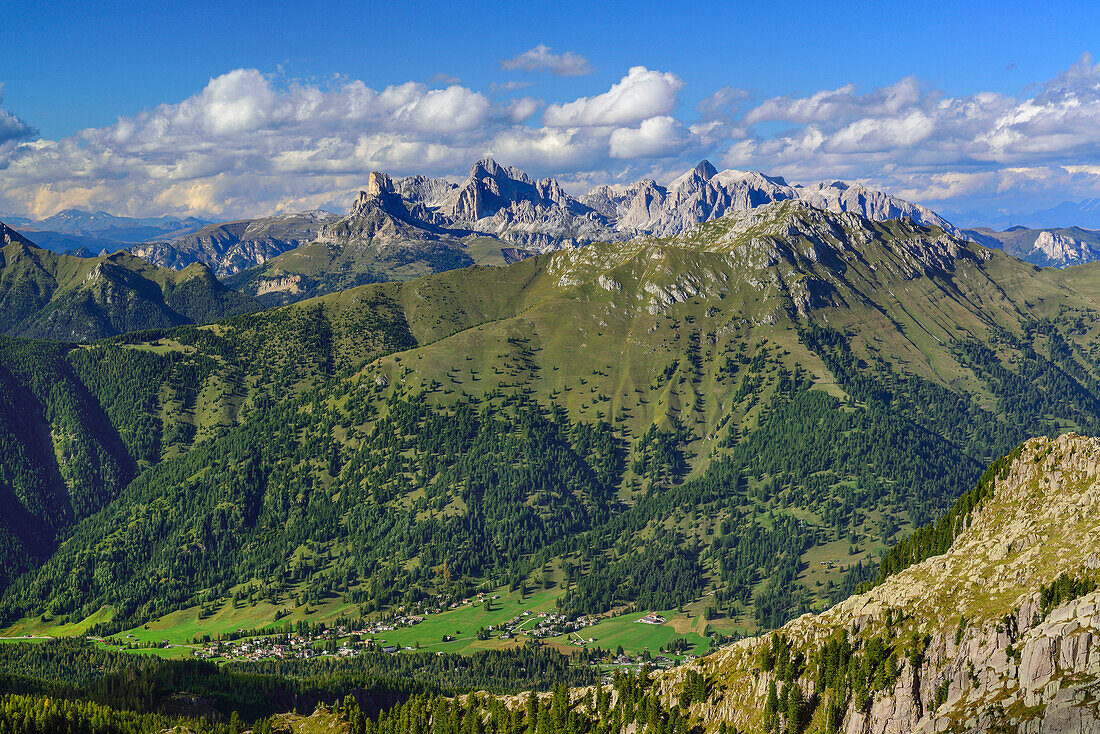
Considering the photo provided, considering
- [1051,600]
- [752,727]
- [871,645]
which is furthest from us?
[752,727]

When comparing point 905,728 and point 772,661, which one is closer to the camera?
point 905,728

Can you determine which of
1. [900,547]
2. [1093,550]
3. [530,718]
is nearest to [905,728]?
[1093,550]

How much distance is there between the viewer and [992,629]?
128875 mm

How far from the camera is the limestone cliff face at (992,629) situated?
4577 inches

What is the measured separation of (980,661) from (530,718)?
102513 millimetres

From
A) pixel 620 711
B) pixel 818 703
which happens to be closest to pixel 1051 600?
pixel 818 703

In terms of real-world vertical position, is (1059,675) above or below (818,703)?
above

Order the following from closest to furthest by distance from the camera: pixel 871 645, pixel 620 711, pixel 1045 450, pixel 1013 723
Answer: pixel 1013 723 → pixel 871 645 → pixel 1045 450 → pixel 620 711

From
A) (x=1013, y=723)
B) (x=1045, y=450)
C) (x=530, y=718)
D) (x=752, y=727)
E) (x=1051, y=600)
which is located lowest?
(x=530, y=718)

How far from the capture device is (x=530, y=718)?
197 meters

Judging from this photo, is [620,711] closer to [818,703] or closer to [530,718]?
[530,718]

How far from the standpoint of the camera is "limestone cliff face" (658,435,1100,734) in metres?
116

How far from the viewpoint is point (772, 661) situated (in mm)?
155375

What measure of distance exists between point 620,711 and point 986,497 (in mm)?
84385
